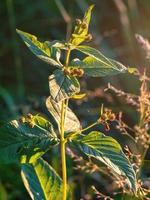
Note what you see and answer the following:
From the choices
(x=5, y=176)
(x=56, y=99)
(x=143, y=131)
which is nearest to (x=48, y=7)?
(x=5, y=176)

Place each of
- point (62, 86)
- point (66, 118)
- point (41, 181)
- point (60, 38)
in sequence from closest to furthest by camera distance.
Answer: point (62, 86) → point (66, 118) → point (41, 181) → point (60, 38)

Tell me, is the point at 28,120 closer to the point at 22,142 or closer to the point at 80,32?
the point at 22,142

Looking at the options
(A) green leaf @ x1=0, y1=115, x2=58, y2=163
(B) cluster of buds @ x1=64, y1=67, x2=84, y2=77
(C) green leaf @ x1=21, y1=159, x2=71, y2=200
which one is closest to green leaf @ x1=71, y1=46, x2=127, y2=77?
(B) cluster of buds @ x1=64, y1=67, x2=84, y2=77

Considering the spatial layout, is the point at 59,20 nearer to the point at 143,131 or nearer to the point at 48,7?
the point at 48,7

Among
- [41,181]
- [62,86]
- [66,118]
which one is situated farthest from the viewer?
[41,181]

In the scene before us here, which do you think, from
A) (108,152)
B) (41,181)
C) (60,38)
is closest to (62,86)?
(108,152)

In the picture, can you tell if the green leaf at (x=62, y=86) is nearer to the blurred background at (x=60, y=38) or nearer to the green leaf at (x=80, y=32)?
the green leaf at (x=80, y=32)

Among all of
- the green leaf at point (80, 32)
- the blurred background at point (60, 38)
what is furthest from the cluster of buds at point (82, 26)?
the blurred background at point (60, 38)
